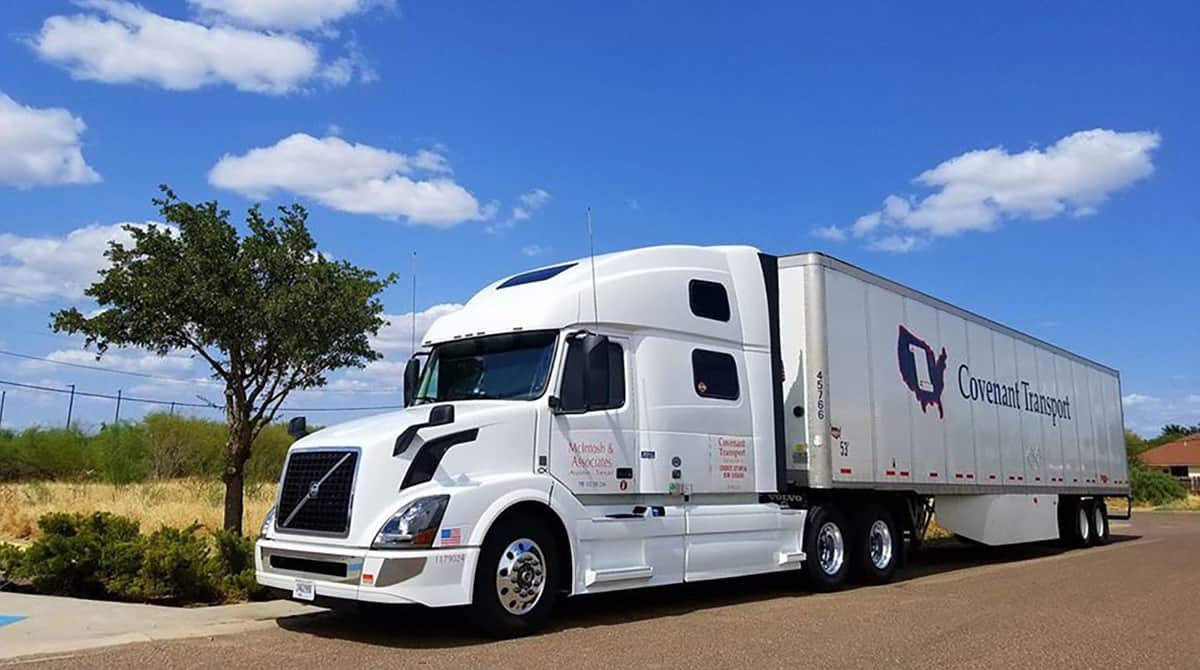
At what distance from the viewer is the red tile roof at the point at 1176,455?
79.6 meters

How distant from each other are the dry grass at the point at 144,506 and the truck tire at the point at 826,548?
27.2 feet

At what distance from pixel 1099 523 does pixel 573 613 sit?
1686 centimetres

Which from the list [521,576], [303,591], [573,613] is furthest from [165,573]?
[573,613]

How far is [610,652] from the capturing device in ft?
24.6

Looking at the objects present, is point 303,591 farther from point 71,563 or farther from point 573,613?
point 71,563

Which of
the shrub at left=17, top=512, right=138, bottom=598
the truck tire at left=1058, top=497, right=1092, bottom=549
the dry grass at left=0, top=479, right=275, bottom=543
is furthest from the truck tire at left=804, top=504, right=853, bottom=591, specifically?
the truck tire at left=1058, top=497, right=1092, bottom=549

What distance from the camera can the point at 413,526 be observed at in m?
7.77

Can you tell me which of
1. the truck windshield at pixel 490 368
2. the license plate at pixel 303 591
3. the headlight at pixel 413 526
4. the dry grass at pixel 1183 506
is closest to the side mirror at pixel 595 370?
the truck windshield at pixel 490 368

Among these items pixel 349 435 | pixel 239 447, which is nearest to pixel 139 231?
pixel 239 447

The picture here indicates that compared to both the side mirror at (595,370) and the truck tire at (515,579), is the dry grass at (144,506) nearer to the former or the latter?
the truck tire at (515,579)

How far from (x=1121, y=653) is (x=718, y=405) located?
14.6 ft

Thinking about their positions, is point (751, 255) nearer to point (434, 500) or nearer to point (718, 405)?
point (718, 405)

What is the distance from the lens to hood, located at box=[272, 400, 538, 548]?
7.93 m

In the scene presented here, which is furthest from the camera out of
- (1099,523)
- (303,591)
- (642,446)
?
(1099,523)
